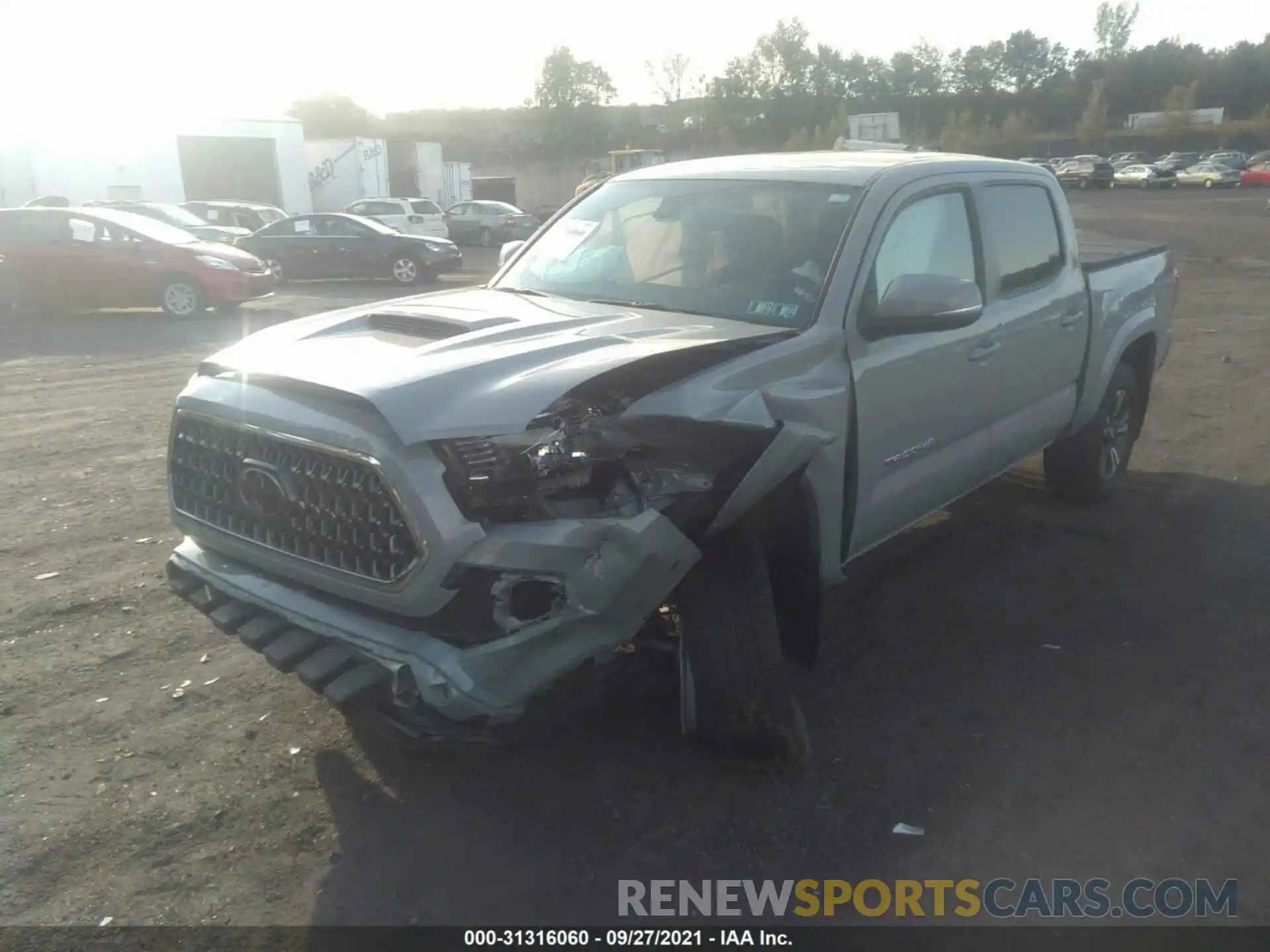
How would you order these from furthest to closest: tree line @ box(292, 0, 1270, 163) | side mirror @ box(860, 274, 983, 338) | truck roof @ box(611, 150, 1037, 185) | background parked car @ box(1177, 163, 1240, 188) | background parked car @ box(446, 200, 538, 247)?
tree line @ box(292, 0, 1270, 163), background parked car @ box(1177, 163, 1240, 188), background parked car @ box(446, 200, 538, 247), truck roof @ box(611, 150, 1037, 185), side mirror @ box(860, 274, 983, 338)

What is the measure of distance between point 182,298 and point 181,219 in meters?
7.49

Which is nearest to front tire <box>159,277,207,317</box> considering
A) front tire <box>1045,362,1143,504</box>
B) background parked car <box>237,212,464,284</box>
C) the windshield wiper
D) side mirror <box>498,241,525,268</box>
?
background parked car <box>237,212,464,284</box>

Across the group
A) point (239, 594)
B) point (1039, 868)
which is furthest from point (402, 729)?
point (1039, 868)

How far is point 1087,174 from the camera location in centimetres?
5125

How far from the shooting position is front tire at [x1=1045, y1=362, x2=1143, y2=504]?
19.3ft

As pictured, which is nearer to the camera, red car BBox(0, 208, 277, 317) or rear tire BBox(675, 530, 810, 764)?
rear tire BBox(675, 530, 810, 764)

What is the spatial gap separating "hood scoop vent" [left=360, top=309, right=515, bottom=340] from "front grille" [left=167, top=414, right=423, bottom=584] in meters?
0.63

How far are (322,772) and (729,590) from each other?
5.03 feet

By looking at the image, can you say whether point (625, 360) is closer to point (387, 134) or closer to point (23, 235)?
point (23, 235)

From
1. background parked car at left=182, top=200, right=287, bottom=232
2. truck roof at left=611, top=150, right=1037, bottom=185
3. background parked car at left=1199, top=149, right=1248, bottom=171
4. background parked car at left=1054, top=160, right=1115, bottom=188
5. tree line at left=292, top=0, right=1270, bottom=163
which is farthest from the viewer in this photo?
tree line at left=292, top=0, right=1270, bottom=163

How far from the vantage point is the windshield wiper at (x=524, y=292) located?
4344mm

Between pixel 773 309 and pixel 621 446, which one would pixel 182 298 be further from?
pixel 621 446

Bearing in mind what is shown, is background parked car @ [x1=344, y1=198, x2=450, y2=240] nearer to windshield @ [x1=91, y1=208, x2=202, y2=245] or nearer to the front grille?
windshield @ [x1=91, y1=208, x2=202, y2=245]

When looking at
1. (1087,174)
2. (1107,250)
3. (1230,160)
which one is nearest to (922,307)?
(1107,250)
